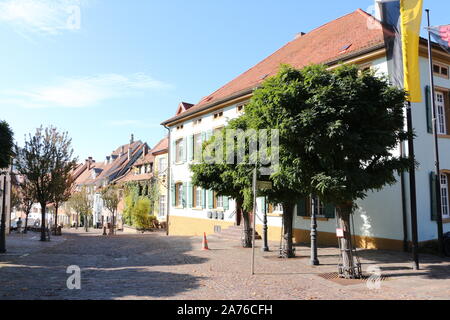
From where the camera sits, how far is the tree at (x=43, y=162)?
20.7 m

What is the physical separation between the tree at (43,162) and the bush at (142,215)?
36.2 feet

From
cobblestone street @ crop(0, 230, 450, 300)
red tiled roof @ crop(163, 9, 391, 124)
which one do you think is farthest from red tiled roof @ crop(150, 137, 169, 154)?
cobblestone street @ crop(0, 230, 450, 300)

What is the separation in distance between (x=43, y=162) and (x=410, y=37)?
1863 cm

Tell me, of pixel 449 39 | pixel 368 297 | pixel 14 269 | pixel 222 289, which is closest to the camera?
pixel 368 297

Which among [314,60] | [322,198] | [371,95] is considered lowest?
[322,198]

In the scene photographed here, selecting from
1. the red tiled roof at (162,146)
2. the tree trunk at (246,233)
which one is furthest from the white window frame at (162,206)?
the tree trunk at (246,233)

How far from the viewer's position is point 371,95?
916 centimetres

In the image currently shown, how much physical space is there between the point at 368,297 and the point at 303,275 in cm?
232

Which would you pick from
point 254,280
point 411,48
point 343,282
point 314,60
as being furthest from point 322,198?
point 314,60

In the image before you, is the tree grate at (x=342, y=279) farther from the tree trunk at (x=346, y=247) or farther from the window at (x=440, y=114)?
the window at (x=440, y=114)

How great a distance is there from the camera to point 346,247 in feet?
30.5

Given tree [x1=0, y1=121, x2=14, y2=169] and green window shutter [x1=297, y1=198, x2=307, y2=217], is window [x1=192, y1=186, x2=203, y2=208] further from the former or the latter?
tree [x1=0, y1=121, x2=14, y2=169]

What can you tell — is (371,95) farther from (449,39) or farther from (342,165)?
(449,39)

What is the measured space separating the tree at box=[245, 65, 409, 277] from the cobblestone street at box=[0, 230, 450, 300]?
1406 mm
